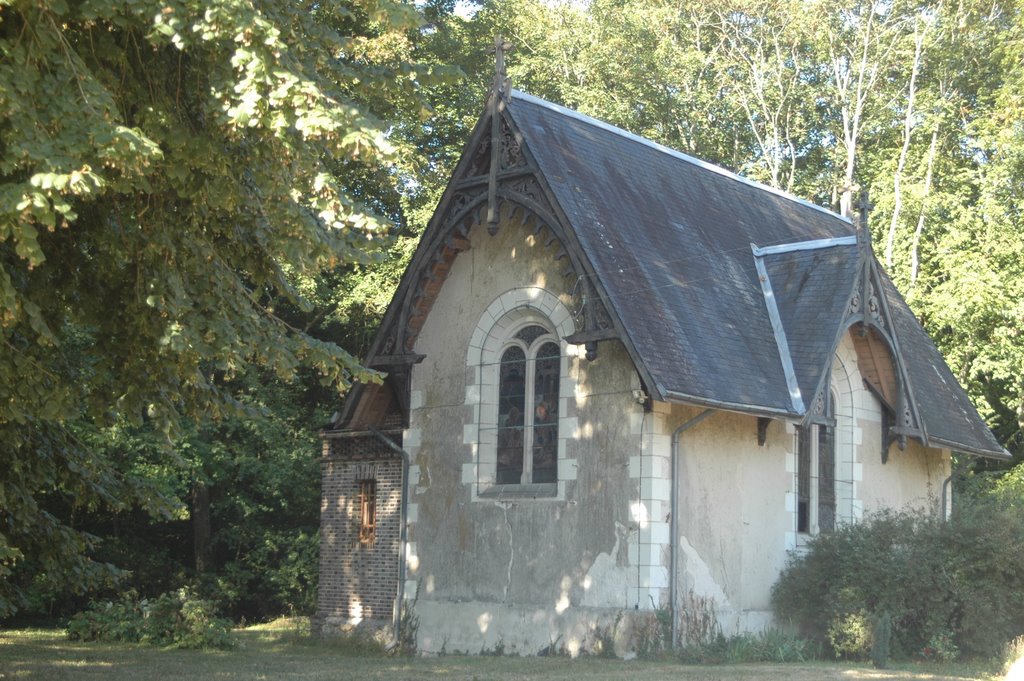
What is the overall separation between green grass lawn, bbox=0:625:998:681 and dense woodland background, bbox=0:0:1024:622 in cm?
143

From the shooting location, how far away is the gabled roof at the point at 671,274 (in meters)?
17.4

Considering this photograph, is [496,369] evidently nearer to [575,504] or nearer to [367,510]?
[575,504]

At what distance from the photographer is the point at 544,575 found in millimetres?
17766

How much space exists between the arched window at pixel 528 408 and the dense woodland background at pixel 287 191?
327 centimetres

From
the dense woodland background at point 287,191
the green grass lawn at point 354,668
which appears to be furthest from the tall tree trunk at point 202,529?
the green grass lawn at point 354,668

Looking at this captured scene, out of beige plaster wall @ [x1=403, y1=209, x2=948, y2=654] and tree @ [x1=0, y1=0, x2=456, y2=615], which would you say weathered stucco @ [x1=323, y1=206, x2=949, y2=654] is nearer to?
beige plaster wall @ [x1=403, y1=209, x2=948, y2=654]

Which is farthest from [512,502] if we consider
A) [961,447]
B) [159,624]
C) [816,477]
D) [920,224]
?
[920,224]

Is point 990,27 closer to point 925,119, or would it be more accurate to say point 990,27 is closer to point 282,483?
point 925,119

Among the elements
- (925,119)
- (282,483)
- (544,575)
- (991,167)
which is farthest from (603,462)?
(925,119)

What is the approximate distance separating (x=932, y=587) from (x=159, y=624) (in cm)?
1170

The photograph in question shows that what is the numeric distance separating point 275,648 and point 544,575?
5118mm

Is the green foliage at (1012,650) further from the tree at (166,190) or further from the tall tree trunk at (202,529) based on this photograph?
the tall tree trunk at (202,529)

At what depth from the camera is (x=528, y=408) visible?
18641 millimetres

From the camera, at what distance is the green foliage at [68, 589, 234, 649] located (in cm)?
1966
